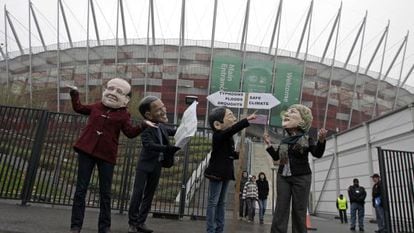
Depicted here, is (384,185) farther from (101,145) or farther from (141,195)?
(101,145)

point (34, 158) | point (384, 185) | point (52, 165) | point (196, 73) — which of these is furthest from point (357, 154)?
point (196, 73)

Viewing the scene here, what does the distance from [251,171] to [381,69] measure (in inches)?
1313

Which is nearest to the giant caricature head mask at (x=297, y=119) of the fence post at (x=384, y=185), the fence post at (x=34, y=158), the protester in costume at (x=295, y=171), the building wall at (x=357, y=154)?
the protester in costume at (x=295, y=171)

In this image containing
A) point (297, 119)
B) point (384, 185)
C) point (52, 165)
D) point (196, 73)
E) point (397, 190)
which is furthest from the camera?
point (196, 73)

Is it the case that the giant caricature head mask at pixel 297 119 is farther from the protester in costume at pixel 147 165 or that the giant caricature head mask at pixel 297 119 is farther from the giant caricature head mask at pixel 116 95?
the giant caricature head mask at pixel 116 95

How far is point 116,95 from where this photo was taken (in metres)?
5.04

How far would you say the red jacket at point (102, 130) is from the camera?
473 cm

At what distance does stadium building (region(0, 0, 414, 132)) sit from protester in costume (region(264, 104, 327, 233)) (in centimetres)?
3654

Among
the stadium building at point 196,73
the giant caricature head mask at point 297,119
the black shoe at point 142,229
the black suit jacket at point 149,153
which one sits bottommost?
the black shoe at point 142,229

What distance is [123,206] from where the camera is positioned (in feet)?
29.6

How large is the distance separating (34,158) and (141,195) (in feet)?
13.5

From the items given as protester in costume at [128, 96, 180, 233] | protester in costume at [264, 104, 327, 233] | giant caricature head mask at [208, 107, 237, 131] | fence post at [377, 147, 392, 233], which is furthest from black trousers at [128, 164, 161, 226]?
fence post at [377, 147, 392, 233]

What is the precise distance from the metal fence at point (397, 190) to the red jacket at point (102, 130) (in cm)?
717

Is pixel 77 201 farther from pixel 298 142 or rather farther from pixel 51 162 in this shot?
pixel 51 162
